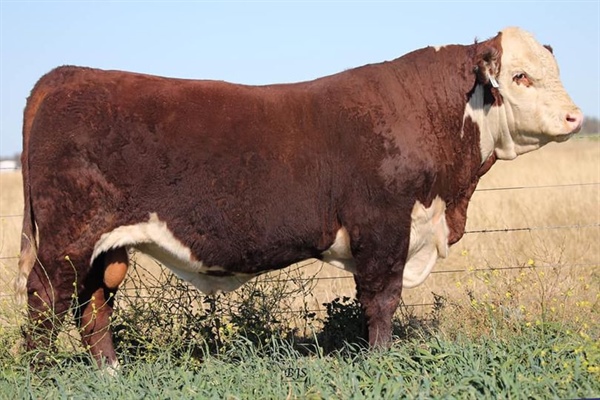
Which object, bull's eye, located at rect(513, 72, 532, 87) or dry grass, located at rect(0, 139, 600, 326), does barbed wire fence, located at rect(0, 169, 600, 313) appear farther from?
bull's eye, located at rect(513, 72, 532, 87)

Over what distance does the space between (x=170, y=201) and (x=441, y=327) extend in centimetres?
219

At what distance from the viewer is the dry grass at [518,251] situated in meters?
6.58

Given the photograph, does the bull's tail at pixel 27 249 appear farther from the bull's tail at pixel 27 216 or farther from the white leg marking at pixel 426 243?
the white leg marking at pixel 426 243

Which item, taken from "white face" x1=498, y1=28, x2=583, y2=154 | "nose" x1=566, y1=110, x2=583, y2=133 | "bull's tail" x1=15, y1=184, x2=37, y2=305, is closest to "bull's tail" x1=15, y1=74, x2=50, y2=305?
"bull's tail" x1=15, y1=184, x2=37, y2=305

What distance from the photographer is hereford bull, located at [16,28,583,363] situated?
5148mm

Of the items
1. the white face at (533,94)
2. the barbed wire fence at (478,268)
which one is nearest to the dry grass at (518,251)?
the barbed wire fence at (478,268)

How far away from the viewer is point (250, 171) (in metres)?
5.23

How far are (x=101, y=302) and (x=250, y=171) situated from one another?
1.38 m

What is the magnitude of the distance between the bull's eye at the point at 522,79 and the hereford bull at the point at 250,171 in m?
0.02

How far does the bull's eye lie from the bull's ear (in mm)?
151

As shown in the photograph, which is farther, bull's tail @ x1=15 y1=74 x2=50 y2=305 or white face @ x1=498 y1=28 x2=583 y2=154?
white face @ x1=498 y1=28 x2=583 y2=154

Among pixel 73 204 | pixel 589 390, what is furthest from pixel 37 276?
pixel 589 390

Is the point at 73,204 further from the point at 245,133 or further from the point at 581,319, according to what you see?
the point at 581,319

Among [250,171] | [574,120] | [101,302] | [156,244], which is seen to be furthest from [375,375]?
[574,120]
